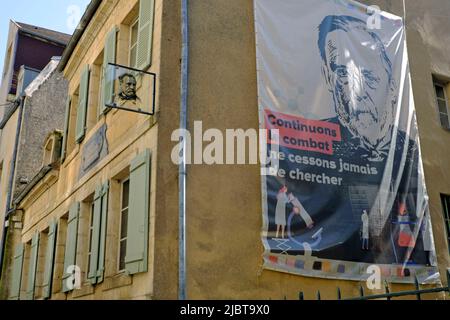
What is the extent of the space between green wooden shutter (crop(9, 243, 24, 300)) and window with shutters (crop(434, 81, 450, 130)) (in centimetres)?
994

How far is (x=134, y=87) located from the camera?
7.36 metres

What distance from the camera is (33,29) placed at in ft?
65.9

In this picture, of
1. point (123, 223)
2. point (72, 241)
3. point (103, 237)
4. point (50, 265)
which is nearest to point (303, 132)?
point (123, 223)

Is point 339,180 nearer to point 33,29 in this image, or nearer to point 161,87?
point 161,87

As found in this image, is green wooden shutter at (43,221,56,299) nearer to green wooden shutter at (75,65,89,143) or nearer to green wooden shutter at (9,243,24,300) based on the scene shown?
green wooden shutter at (75,65,89,143)

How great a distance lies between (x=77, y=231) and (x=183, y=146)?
3.32 metres

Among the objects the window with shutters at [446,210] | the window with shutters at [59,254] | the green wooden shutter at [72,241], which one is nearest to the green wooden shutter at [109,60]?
the green wooden shutter at [72,241]

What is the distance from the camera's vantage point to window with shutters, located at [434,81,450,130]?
10165 mm

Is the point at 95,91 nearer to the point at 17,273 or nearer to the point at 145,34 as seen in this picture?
the point at 145,34

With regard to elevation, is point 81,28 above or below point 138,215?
above

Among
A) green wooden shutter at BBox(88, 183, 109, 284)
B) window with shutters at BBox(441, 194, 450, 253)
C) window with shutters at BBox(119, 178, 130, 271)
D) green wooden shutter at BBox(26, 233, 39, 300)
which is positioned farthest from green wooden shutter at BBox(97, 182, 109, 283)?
window with shutters at BBox(441, 194, 450, 253)

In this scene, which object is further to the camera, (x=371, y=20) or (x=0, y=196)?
(x=0, y=196)

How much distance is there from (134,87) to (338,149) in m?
3.00
